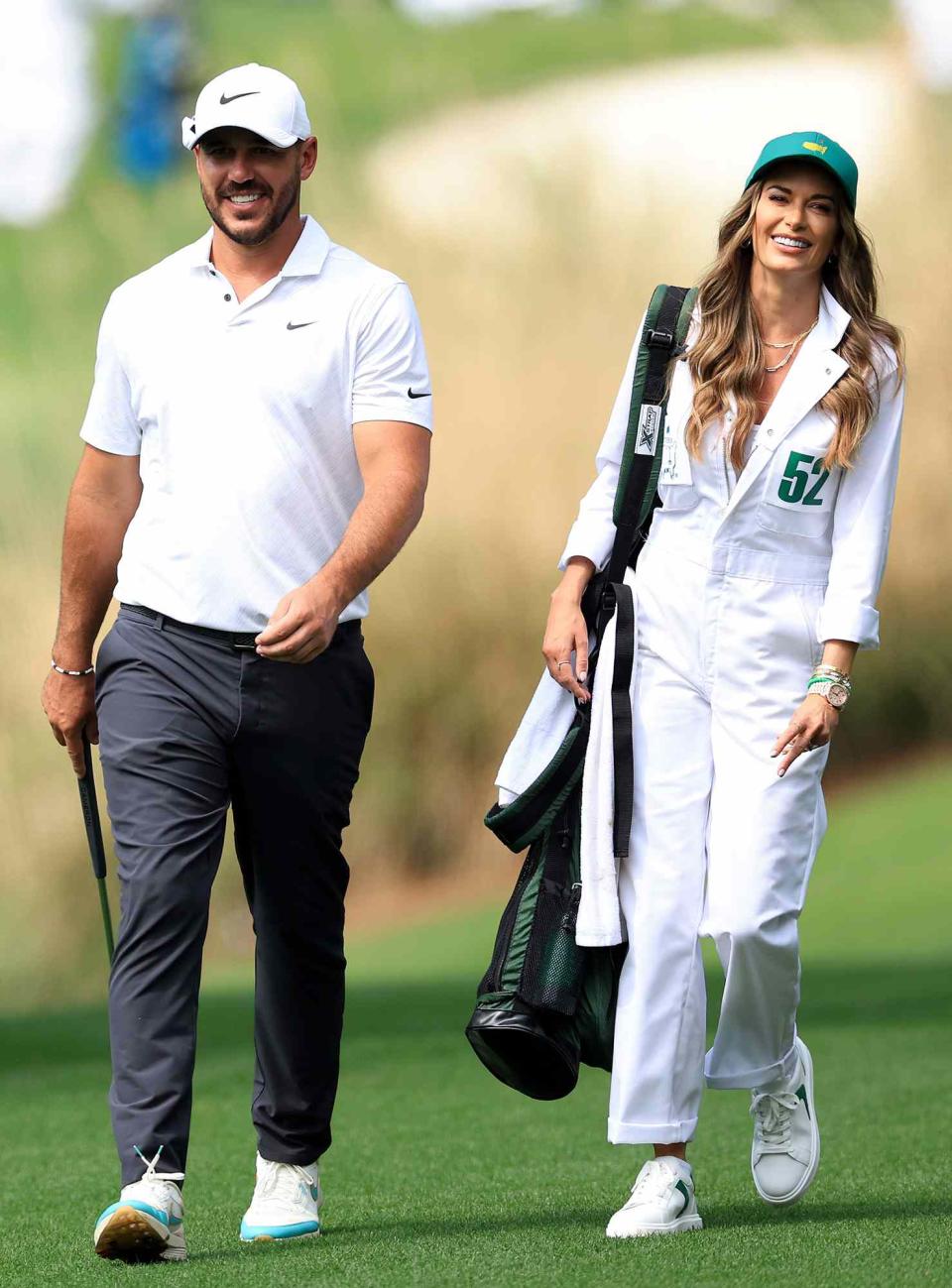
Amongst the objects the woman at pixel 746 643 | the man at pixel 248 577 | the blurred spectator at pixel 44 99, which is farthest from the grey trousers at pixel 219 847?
the blurred spectator at pixel 44 99

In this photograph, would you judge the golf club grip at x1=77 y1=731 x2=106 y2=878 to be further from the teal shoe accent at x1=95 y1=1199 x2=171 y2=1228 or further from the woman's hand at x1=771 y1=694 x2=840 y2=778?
the woman's hand at x1=771 y1=694 x2=840 y2=778

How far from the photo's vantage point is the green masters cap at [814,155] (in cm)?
431

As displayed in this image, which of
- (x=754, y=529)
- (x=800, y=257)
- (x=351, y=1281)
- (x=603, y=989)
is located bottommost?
(x=351, y=1281)

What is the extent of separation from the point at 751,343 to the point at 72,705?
4.59 feet

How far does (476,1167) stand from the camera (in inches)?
213

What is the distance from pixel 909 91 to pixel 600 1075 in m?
12.2

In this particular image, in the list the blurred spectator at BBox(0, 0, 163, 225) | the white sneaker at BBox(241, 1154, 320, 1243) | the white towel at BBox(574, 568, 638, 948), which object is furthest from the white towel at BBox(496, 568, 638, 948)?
the blurred spectator at BBox(0, 0, 163, 225)

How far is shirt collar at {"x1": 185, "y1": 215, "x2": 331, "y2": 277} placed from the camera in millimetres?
4500

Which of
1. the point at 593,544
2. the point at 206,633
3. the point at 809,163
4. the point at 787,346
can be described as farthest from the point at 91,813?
the point at 809,163

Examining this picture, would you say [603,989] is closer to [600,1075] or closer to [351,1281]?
[351,1281]

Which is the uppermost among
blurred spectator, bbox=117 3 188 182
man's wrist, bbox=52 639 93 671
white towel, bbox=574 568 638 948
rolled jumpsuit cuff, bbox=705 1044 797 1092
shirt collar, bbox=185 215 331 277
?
blurred spectator, bbox=117 3 188 182

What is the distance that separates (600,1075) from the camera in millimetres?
7457

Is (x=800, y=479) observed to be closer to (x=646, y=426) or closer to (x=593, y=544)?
(x=646, y=426)

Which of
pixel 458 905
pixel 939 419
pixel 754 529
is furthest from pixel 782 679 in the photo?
pixel 939 419
